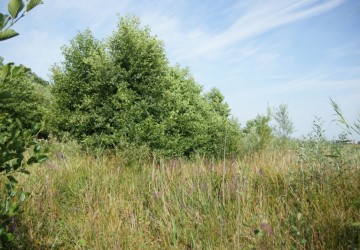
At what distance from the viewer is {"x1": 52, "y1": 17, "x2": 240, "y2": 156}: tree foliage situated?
12016 millimetres

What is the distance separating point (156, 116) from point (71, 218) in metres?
9.78

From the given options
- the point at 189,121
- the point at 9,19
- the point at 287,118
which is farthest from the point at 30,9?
the point at 287,118

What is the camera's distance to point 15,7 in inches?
58.2

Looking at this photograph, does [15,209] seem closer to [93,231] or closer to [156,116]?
[93,231]

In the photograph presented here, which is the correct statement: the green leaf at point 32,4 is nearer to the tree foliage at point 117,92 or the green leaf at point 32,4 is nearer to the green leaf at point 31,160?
the green leaf at point 31,160

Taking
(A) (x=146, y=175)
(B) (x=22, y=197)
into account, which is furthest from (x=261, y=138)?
(B) (x=22, y=197)

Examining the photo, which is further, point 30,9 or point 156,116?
point 156,116

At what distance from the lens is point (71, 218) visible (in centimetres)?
380

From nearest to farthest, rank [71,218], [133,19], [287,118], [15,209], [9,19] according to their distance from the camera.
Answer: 1. [9,19]
2. [15,209]
3. [71,218]
4. [133,19]
5. [287,118]

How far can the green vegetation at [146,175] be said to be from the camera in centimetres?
276

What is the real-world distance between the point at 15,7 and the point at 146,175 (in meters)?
5.09

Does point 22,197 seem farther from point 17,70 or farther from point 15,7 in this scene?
point 15,7

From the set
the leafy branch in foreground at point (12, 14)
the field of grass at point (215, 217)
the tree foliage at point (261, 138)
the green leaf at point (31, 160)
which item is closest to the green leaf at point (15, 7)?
the leafy branch in foreground at point (12, 14)

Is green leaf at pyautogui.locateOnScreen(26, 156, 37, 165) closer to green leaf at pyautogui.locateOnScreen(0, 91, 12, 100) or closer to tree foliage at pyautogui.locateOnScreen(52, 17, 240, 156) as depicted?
green leaf at pyautogui.locateOnScreen(0, 91, 12, 100)
